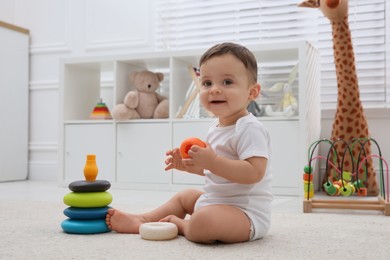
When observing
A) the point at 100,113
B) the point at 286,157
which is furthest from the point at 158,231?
the point at 100,113

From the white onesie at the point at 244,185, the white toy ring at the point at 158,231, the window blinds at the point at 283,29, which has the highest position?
the window blinds at the point at 283,29

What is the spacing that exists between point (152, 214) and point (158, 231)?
0.16 m

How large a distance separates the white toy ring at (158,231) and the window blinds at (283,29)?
1.70 m

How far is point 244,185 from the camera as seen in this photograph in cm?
106

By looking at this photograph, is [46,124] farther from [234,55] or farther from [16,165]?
[234,55]

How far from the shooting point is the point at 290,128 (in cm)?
216

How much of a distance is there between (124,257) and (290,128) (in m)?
1.41

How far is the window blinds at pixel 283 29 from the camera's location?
2480 mm

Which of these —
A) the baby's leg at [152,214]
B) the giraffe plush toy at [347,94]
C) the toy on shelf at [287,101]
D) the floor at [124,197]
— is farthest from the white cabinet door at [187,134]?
the baby's leg at [152,214]

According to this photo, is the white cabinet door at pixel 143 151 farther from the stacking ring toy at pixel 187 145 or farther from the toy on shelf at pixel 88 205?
the stacking ring toy at pixel 187 145

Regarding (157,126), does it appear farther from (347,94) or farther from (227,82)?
(227,82)

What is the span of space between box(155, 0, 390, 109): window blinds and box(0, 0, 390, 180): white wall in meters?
0.17

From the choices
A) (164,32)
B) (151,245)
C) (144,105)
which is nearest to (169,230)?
(151,245)

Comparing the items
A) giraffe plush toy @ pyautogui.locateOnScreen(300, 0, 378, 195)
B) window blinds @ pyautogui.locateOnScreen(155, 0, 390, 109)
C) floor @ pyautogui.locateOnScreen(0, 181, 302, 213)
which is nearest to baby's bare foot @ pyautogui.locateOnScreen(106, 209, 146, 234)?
floor @ pyautogui.locateOnScreen(0, 181, 302, 213)
